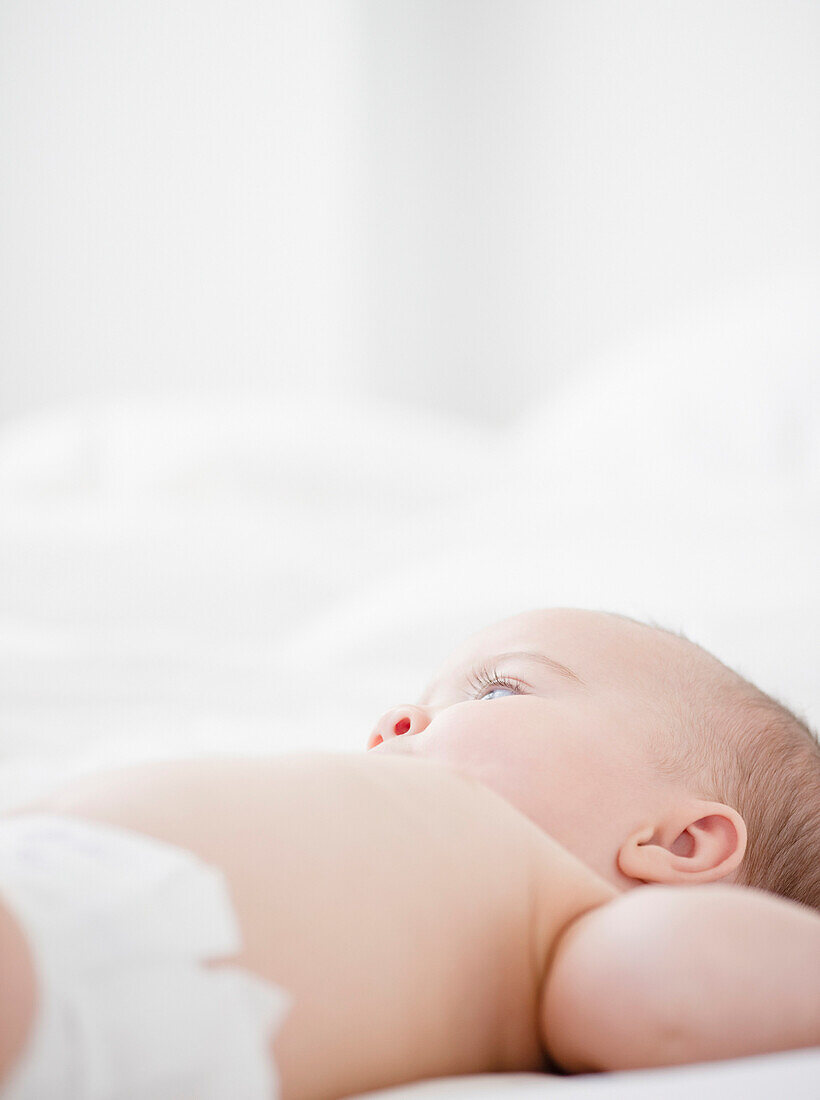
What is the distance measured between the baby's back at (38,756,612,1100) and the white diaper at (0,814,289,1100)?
2cm

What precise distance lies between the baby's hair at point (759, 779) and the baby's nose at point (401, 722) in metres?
0.15

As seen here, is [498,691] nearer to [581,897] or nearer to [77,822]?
[581,897]

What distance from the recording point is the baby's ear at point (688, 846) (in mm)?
570

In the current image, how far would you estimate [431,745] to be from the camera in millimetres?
614

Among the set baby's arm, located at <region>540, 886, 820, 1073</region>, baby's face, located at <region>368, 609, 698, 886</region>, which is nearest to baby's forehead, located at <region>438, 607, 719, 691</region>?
baby's face, located at <region>368, 609, 698, 886</region>

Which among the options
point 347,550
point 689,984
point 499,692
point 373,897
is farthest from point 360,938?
point 347,550

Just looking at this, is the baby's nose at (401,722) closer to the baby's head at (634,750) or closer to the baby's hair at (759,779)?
the baby's head at (634,750)

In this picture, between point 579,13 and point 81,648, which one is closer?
point 81,648

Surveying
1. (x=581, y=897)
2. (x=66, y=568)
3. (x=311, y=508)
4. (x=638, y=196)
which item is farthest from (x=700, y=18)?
(x=581, y=897)

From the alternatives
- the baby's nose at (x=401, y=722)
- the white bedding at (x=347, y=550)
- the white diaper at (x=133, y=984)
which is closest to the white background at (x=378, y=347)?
the white bedding at (x=347, y=550)

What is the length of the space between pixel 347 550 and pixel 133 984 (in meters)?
1.08

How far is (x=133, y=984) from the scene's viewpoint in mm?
387

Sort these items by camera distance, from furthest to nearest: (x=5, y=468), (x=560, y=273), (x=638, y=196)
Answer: (x=560, y=273) → (x=638, y=196) → (x=5, y=468)

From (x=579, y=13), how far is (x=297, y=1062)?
2.83 metres
